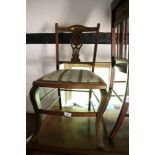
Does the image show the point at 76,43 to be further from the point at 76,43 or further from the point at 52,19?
the point at 52,19

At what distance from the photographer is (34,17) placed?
1746mm

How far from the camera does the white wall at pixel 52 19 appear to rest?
165cm

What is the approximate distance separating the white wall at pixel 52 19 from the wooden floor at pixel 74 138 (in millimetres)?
545

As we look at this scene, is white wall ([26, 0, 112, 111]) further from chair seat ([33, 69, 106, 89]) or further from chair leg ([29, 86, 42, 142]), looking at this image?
chair leg ([29, 86, 42, 142])

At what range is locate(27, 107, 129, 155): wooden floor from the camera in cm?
101

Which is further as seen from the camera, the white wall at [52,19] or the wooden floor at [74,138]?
the white wall at [52,19]

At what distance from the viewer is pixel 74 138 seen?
1146 mm

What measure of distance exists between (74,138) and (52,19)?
1053 millimetres

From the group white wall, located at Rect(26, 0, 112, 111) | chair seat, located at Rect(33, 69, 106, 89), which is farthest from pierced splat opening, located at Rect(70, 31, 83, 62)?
chair seat, located at Rect(33, 69, 106, 89)

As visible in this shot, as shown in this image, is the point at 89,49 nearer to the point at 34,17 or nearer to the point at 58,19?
the point at 58,19

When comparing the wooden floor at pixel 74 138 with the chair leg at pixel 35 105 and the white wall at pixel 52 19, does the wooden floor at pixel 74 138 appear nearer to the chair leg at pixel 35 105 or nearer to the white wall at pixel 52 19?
Result: the chair leg at pixel 35 105

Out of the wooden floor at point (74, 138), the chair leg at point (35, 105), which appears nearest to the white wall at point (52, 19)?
the wooden floor at point (74, 138)
